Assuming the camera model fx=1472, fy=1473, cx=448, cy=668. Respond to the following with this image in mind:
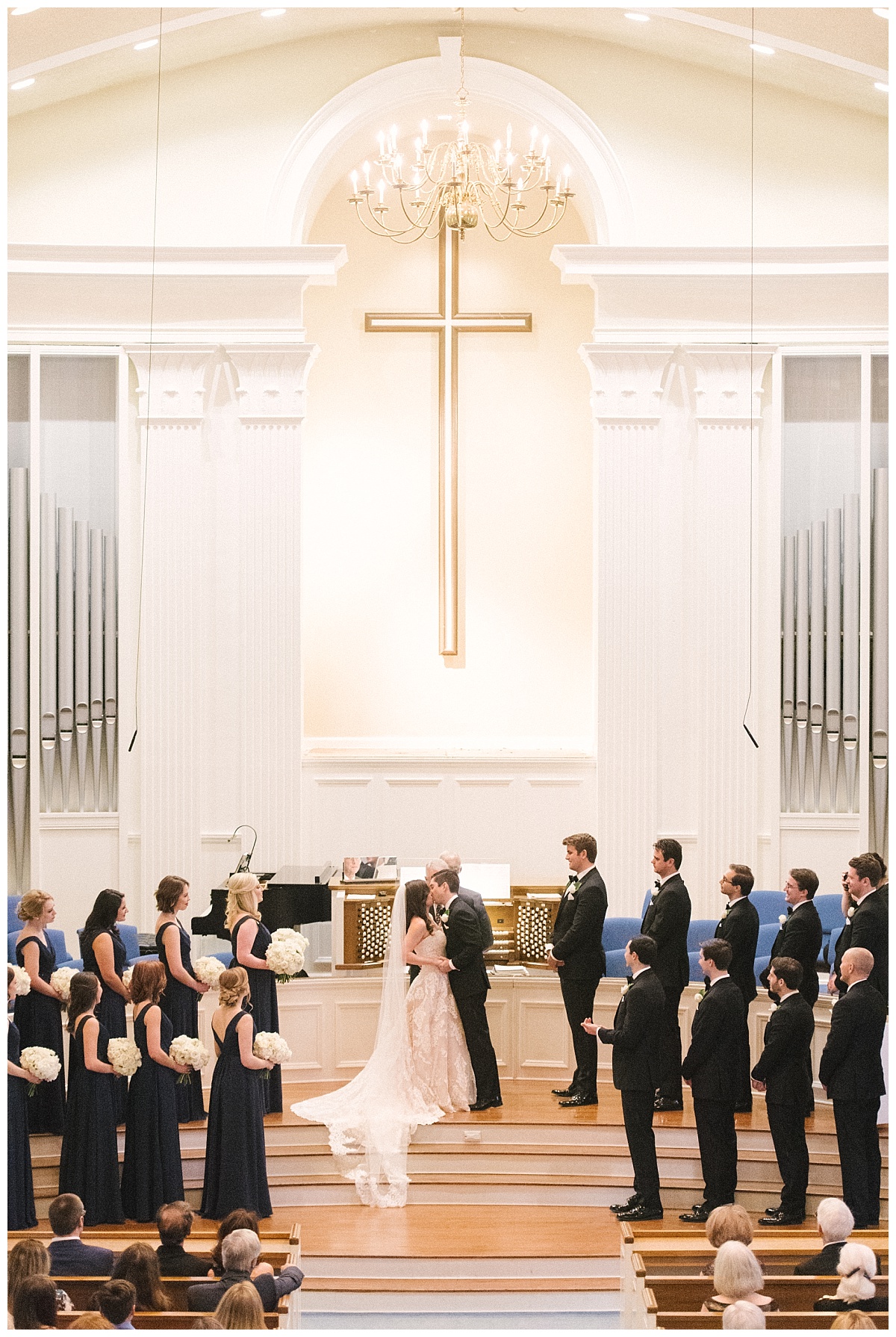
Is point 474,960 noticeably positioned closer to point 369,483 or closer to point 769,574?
point 769,574

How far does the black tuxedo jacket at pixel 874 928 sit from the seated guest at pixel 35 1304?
4.09m

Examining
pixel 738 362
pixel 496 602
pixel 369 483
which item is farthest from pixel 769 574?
pixel 369 483

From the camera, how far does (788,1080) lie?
21.8 feet

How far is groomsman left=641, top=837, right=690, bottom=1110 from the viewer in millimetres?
7613

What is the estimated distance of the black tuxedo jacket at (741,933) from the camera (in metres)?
7.57

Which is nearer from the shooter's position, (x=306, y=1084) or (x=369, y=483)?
(x=306, y=1084)

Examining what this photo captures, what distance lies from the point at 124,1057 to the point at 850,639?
19.8 feet

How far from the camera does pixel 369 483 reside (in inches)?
458

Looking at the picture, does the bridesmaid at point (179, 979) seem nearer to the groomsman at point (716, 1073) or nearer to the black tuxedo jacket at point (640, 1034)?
the black tuxedo jacket at point (640, 1034)

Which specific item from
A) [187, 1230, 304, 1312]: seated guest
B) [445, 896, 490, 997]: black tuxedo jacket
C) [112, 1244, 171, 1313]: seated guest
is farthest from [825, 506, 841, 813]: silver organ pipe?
[112, 1244, 171, 1313]: seated guest

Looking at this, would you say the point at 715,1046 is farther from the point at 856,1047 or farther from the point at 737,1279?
the point at 737,1279

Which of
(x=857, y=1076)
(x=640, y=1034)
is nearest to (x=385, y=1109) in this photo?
(x=640, y=1034)

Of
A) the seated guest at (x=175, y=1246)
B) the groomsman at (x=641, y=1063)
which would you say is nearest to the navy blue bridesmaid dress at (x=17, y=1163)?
the seated guest at (x=175, y=1246)

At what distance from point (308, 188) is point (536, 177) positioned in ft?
5.85
